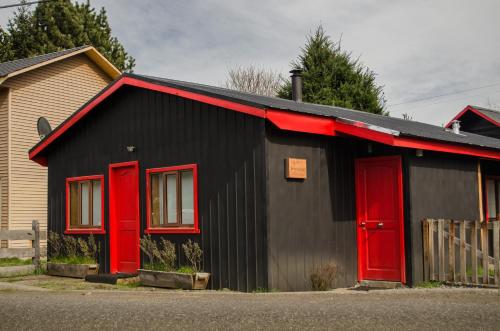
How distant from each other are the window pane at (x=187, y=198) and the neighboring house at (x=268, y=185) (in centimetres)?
2

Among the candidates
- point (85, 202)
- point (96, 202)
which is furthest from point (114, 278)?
point (85, 202)

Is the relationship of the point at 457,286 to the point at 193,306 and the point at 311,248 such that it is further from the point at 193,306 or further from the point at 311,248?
the point at 193,306

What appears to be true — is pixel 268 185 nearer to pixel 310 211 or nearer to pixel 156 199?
pixel 310 211

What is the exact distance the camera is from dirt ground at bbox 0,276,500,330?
22.7 ft

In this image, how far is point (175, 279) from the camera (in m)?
12.0

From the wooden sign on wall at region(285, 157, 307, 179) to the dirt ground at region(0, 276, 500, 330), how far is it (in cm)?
224

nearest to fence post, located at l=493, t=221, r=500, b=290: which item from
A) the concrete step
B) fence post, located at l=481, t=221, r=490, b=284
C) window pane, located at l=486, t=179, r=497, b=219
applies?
fence post, located at l=481, t=221, r=490, b=284

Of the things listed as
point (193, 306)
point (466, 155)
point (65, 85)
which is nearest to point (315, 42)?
point (65, 85)

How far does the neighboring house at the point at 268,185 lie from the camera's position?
439 inches

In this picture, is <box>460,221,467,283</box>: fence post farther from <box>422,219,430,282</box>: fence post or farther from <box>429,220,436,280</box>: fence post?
<box>422,219,430,282</box>: fence post

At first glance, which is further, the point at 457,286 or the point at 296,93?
the point at 296,93

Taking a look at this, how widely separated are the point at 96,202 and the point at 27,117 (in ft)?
26.4

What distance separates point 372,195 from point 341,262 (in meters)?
1.48

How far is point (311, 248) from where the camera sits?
11.6 m
